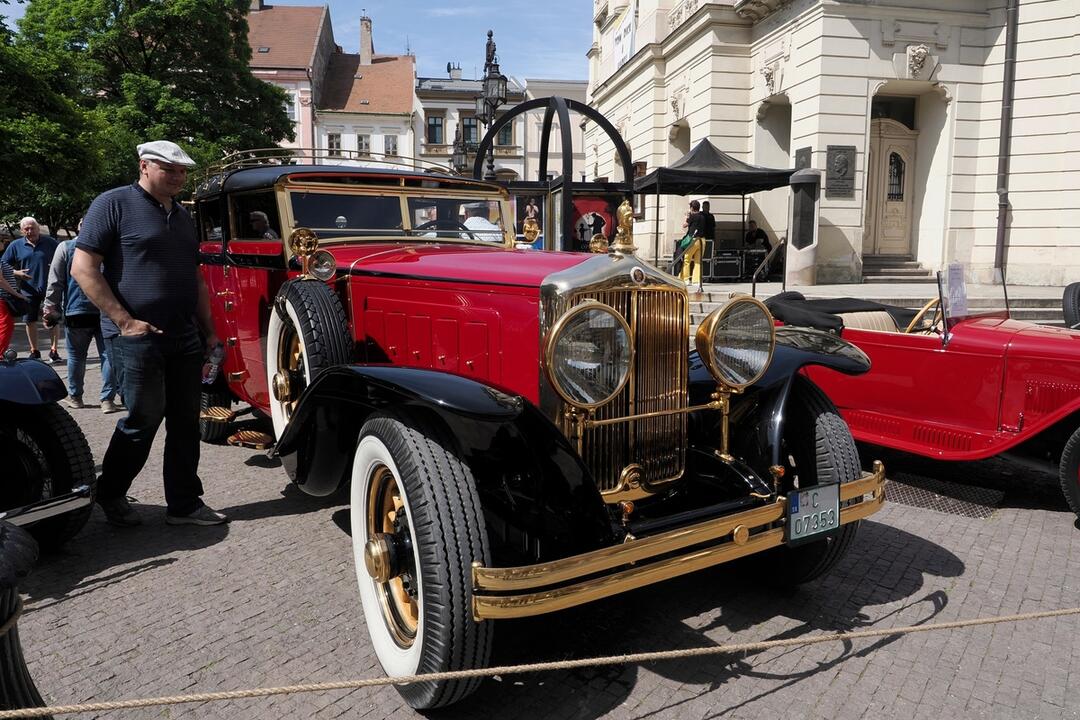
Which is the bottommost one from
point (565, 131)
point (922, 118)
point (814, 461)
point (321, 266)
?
point (814, 461)

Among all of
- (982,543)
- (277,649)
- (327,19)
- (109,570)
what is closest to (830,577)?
(982,543)

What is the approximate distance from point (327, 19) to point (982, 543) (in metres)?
51.9

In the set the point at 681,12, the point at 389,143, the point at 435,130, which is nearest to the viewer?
the point at 681,12

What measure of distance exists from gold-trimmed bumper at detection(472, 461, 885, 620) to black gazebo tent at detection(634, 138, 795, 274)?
1070cm

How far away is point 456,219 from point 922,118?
1473cm

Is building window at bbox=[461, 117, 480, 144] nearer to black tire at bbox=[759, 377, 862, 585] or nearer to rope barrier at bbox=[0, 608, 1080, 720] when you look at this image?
black tire at bbox=[759, 377, 862, 585]

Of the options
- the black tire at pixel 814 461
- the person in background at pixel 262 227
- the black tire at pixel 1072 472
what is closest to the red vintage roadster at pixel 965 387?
the black tire at pixel 1072 472

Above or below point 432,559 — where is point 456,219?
above

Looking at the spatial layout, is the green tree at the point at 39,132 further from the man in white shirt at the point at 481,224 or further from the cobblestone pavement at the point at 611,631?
the cobblestone pavement at the point at 611,631

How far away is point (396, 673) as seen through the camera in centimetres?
239

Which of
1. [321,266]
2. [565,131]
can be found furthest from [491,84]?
[321,266]

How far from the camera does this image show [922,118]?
51.2 feet

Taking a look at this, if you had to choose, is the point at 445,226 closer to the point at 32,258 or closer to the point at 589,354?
the point at 589,354

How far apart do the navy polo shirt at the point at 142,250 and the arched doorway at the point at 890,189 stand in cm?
1514
